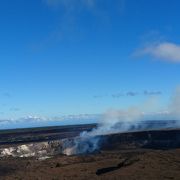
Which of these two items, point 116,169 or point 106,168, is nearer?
point 116,169

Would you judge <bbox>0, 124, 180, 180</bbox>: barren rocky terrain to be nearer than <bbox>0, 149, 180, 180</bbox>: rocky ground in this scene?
No

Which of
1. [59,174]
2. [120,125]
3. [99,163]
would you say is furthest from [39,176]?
[120,125]

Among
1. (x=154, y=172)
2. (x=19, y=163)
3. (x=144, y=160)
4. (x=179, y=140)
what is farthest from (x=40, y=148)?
(x=154, y=172)

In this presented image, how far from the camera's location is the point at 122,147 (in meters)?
67.8

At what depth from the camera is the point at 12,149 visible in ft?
231

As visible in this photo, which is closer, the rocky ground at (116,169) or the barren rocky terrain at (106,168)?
the rocky ground at (116,169)

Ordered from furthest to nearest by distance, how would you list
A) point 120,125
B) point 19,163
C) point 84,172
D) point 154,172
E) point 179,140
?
1. point 120,125
2. point 179,140
3. point 19,163
4. point 84,172
5. point 154,172

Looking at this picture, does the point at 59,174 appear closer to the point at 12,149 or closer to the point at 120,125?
the point at 12,149

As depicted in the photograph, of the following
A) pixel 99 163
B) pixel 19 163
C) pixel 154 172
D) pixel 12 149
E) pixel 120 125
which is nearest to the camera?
pixel 154 172

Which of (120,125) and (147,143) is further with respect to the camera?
(120,125)

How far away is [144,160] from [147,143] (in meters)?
31.7

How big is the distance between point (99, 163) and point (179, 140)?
27.4m

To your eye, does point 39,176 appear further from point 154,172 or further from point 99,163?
point 154,172

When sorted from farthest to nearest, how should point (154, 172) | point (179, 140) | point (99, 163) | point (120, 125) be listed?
1. point (120, 125)
2. point (179, 140)
3. point (99, 163)
4. point (154, 172)
